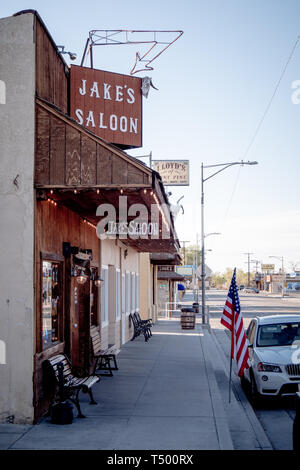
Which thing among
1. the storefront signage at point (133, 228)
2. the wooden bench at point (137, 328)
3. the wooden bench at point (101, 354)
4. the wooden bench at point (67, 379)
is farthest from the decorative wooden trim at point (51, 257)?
the wooden bench at point (137, 328)

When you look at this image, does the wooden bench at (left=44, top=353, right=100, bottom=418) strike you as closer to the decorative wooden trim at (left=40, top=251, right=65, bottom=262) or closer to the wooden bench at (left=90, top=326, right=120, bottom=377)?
the decorative wooden trim at (left=40, top=251, right=65, bottom=262)

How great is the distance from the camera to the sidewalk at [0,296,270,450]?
7.61 metres

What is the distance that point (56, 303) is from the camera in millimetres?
10656

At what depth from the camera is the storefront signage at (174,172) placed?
30.6m

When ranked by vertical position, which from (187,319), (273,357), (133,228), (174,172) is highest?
(174,172)

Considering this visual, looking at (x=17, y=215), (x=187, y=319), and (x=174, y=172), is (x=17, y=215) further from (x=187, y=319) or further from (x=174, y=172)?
(x=174, y=172)

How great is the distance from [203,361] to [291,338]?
5.40 metres

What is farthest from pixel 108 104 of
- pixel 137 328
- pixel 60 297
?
pixel 137 328

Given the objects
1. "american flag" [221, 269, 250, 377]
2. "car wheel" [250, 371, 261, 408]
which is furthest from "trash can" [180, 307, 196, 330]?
"car wheel" [250, 371, 261, 408]

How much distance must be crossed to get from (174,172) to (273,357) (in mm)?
21248

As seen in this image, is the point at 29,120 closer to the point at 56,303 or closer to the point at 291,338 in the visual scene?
the point at 56,303

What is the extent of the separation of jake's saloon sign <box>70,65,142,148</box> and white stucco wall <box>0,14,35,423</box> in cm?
262

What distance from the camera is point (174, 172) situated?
1220 inches
